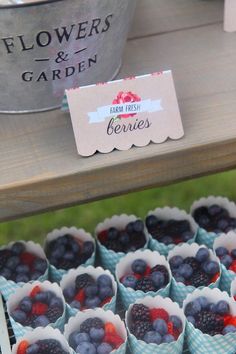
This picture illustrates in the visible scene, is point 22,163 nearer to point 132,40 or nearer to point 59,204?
point 59,204

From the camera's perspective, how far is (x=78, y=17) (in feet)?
2.57

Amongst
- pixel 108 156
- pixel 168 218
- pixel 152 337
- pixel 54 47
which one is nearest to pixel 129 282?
pixel 152 337

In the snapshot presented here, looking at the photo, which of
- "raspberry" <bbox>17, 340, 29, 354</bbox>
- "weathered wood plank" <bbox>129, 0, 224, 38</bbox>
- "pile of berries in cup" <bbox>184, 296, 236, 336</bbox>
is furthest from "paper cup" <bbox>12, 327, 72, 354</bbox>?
"weathered wood plank" <bbox>129, 0, 224, 38</bbox>

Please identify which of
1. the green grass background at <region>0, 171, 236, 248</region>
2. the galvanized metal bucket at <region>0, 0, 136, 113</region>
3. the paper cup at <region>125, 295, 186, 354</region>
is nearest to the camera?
the galvanized metal bucket at <region>0, 0, 136, 113</region>

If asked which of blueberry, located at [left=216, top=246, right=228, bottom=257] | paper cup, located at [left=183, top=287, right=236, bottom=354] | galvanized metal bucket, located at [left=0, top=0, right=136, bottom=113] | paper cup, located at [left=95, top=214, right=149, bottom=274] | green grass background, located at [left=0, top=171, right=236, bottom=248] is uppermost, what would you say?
galvanized metal bucket, located at [left=0, top=0, right=136, bottom=113]

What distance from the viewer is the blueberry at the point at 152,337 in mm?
1063

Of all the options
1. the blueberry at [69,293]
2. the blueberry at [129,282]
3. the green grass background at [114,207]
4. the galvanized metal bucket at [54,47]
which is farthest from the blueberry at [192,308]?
the green grass background at [114,207]

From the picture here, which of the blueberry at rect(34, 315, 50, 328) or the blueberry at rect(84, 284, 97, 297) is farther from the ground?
the blueberry at rect(84, 284, 97, 297)

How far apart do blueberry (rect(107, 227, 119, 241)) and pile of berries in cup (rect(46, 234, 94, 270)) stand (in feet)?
0.13

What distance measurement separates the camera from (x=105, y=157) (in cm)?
85

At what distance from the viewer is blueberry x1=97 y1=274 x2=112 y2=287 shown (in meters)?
1.18

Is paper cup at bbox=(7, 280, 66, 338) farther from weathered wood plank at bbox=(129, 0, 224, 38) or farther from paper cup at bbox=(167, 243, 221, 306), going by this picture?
weathered wood plank at bbox=(129, 0, 224, 38)

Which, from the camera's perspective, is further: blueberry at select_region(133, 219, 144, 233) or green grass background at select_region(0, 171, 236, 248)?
green grass background at select_region(0, 171, 236, 248)

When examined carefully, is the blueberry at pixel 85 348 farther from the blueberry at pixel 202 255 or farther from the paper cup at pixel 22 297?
the blueberry at pixel 202 255
